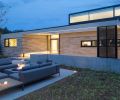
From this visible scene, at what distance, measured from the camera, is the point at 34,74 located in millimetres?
10133

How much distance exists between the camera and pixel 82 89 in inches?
352

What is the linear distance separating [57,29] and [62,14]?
1418 centimetres

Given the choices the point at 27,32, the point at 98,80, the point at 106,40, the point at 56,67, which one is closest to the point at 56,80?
the point at 56,67

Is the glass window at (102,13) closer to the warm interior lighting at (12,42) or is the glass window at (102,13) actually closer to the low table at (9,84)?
the warm interior lighting at (12,42)

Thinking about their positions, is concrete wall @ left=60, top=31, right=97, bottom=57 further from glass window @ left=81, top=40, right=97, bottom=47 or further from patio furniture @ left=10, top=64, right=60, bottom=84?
patio furniture @ left=10, top=64, right=60, bottom=84

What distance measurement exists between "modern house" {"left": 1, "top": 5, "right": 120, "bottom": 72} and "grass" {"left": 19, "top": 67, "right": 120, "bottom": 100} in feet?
12.8

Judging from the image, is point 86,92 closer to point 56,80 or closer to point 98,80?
point 98,80

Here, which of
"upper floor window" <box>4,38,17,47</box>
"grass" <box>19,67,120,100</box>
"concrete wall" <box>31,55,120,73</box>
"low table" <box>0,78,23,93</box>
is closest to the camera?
"grass" <box>19,67,120,100</box>

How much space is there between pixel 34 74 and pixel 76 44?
11.0 m

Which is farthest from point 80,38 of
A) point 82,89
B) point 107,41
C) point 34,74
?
point 82,89

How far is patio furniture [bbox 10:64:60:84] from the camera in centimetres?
949

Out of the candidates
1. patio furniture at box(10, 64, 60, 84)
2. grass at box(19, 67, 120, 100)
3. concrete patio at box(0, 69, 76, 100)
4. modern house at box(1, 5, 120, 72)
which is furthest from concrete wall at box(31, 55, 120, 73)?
patio furniture at box(10, 64, 60, 84)

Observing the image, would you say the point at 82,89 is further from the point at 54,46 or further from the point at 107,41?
the point at 54,46

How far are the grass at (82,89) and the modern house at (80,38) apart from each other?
390cm
